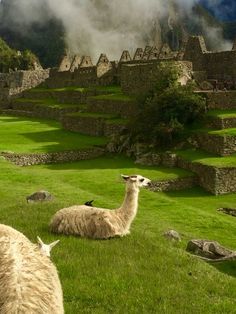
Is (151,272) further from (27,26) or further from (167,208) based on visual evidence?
(27,26)

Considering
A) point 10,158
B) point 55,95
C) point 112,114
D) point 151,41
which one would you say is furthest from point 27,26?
point 10,158

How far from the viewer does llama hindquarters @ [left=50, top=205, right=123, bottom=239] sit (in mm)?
9648

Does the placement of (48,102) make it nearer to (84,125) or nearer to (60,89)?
(60,89)

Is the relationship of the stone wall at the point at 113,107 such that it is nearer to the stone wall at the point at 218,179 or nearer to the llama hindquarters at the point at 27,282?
the stone wall at the point at 218,179

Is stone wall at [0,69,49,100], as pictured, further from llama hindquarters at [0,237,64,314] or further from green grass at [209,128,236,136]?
llama hindquarters at [0,237,64,314]

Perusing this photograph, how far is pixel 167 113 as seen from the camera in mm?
28969

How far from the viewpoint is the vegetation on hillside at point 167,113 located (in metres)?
28.4

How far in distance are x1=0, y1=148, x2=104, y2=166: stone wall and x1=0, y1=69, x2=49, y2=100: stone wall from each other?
105 ft

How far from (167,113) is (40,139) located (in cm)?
898

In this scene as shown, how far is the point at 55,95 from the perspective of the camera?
178ft

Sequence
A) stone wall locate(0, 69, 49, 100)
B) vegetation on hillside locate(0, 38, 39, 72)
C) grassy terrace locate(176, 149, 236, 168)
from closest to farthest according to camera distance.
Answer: grassy terrace locate(176, 149, 236, 168) < stone wall locate(0, 69, 49, 100) < vegetation on hillside locate(0, 38, 39, 72)

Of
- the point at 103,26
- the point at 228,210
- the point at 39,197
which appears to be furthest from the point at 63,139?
the point at 103,26

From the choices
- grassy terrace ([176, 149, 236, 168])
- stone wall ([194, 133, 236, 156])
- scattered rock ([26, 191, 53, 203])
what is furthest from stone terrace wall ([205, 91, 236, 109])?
scattered rock ([26, 191, 53, 203])

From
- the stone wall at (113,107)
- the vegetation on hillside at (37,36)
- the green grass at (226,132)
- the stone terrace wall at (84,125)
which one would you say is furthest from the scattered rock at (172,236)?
the vegetation on hillside at (37,36)
